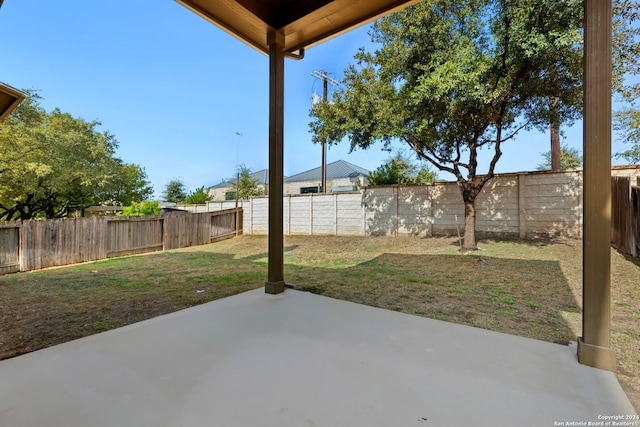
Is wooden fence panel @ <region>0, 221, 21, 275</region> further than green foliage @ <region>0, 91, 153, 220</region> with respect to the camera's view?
No

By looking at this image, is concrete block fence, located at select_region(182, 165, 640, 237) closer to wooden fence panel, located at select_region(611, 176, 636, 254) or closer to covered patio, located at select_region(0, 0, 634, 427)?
wooden fence panel, located at select_region(611, 176, 636, 254)

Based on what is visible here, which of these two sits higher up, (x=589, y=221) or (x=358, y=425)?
(x=589, y=221)

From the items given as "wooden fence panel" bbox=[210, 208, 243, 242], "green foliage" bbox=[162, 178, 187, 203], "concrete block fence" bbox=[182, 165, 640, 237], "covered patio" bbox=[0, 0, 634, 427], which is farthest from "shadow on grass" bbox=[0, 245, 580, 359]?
"green foliage" bbox=[162, 178, 187, 203]

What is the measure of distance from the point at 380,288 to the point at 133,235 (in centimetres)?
772

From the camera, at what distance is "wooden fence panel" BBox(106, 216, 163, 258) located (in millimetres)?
7797

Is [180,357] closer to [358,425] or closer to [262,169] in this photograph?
[358,425]

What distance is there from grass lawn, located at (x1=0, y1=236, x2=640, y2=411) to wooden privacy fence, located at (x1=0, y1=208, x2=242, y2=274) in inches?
22.0

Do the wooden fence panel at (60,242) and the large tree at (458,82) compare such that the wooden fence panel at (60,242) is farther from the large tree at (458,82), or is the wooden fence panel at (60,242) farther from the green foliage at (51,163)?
the large tree at (458,82)

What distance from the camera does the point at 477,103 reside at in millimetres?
5625

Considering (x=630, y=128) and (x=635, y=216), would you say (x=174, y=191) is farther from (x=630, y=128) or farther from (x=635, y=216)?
(x=630, y=128)

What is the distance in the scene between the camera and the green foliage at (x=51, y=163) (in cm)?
818

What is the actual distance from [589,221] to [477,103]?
477cm

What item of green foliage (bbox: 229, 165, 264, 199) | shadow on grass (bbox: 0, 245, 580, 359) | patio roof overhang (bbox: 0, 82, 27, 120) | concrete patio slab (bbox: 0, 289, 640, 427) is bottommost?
shadow on grass (bbox: 0, 245, 580, 359)

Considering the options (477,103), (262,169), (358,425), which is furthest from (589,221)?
(262,169)
